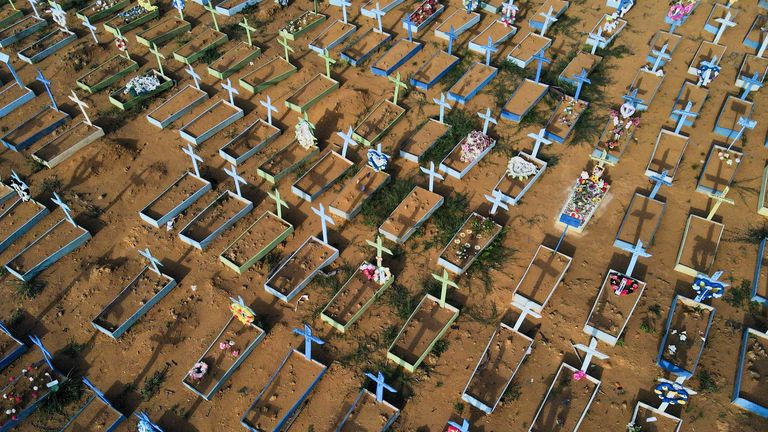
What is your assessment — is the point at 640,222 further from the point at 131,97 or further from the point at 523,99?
the point at 131,97

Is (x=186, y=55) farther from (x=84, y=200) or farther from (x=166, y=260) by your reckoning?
(x=166, y=260)

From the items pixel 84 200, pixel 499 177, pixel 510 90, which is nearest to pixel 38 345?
pixel 84 200

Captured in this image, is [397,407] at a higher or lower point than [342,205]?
lower

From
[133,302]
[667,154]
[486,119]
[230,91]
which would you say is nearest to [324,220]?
[133,302]

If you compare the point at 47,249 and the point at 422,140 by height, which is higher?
the point at 422,140

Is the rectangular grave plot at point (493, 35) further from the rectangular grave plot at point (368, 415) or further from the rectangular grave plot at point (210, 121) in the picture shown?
the rectangular grave plot at point (368, 415)
